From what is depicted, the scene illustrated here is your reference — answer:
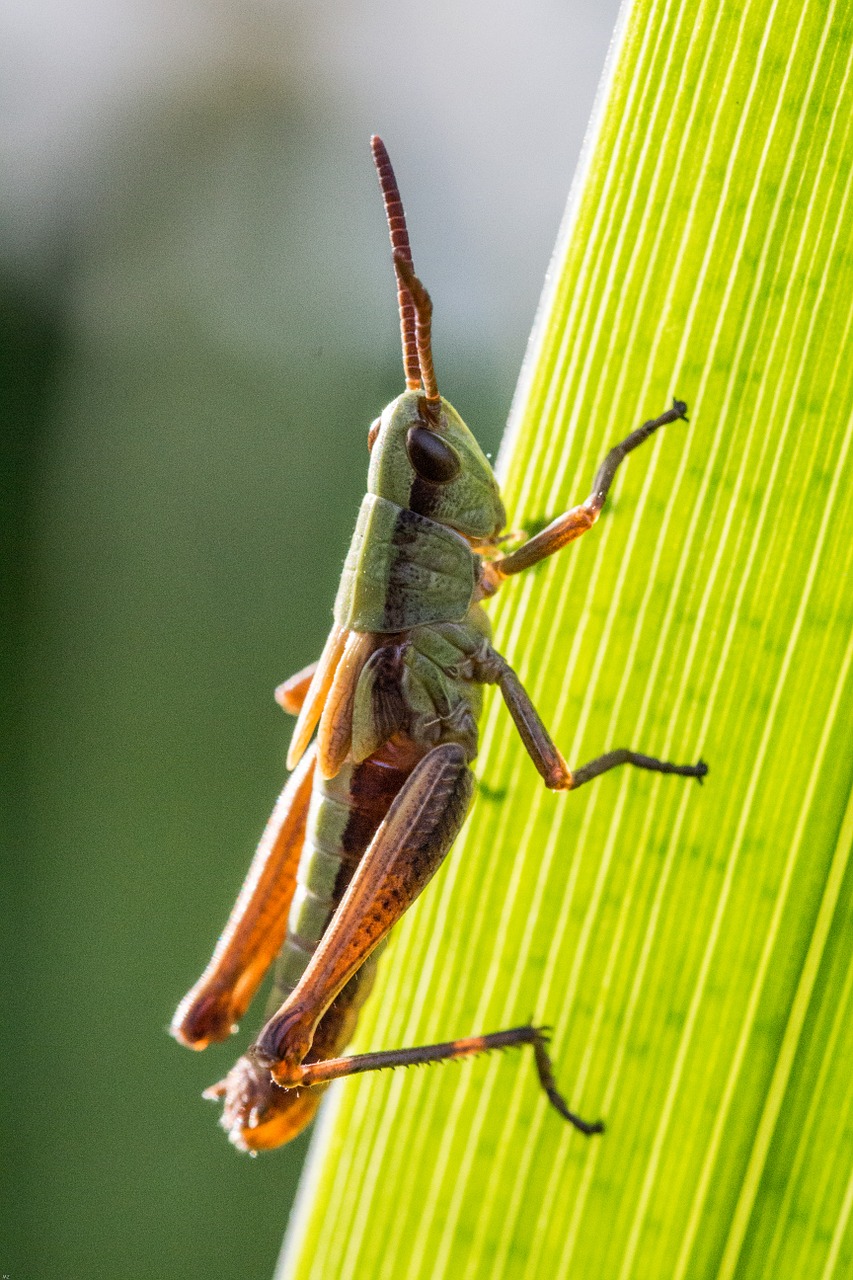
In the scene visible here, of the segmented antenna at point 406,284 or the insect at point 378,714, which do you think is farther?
the insect at point 378,714

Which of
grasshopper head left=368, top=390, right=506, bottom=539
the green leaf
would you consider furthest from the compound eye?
the green leaf

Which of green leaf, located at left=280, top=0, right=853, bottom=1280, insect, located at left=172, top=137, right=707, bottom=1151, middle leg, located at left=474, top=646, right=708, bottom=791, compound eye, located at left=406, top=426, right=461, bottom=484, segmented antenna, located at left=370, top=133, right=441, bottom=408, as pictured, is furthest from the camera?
compound eye, located at left=406, top=426, right=461, bottom=484

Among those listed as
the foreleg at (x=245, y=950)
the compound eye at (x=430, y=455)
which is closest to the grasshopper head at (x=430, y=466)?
the compound eye at (x=430, y=455)

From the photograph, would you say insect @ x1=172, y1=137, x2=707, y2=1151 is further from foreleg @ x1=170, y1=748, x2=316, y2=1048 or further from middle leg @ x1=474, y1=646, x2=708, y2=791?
middle leg @ x1=474, y1=646, x2=708, y2=791

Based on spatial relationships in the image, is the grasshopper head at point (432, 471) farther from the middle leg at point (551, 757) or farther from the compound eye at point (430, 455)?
the middle leg at point (551, 757)

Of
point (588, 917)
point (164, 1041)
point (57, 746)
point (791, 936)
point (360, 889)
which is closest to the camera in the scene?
point (791, 936)

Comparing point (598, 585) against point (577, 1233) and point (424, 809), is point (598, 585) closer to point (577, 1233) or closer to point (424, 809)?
point (424, 809)

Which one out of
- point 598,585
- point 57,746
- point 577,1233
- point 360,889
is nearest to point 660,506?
point 598,585
